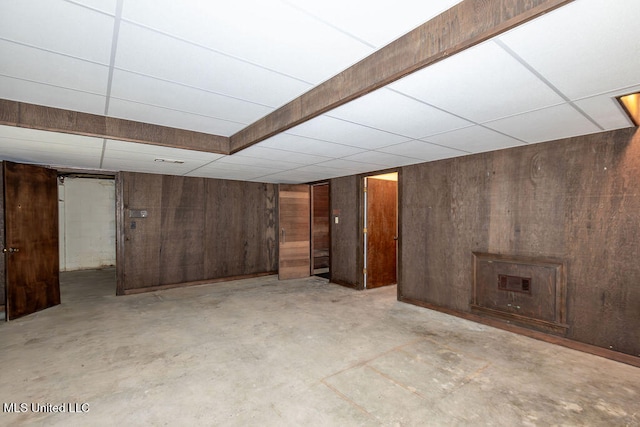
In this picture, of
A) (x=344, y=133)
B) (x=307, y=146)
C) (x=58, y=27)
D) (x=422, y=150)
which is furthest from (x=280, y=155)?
(x=58, y=27)

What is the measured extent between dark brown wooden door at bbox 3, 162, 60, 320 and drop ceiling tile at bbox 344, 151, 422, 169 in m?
4.45

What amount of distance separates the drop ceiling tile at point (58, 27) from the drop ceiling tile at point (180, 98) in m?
0.29

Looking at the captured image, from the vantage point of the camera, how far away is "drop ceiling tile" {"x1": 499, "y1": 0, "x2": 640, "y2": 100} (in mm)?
1152

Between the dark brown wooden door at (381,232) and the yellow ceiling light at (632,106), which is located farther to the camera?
the dark brown wooden door at (381,232)

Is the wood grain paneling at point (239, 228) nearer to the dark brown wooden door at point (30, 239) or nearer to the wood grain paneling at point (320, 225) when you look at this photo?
the wood grain paneling at point (320, 225)

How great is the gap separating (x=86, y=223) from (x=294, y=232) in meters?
5.60

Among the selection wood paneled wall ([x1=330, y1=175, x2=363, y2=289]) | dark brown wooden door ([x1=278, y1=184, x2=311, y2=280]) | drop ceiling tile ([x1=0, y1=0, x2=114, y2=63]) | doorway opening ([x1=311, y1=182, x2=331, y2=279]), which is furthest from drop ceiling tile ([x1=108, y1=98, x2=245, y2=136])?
doorway opening ([x1=311, y1=182, x2=331, y2=279])

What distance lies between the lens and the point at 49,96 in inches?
89.1

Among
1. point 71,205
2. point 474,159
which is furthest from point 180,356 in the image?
point 71,205

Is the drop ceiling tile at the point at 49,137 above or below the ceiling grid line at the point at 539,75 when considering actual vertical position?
below

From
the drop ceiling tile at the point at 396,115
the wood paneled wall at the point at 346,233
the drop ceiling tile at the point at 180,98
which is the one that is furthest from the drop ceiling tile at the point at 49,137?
the wood paneled wall at the point at 346,233

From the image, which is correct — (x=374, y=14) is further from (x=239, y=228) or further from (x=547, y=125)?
(x=239, y=228)

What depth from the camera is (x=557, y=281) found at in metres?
3.10

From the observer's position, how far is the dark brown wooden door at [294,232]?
248 inches
